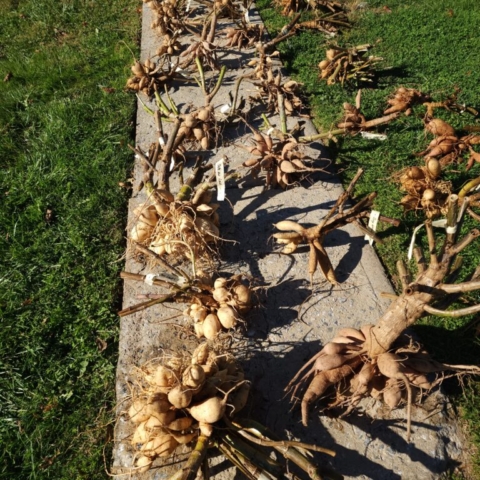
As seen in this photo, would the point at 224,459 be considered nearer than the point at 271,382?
Yes

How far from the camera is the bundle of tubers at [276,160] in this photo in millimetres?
2648

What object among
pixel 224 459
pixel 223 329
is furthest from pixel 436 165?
pixel 224 459

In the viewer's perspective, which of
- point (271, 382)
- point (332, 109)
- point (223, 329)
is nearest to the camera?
point (271, 382)

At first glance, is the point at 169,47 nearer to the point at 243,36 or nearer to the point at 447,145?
the point at 243,36

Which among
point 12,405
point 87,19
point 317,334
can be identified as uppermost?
point 87,19

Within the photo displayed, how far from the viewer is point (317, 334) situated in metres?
2.09

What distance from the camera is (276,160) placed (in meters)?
2.70

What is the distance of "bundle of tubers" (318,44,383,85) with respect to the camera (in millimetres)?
3533

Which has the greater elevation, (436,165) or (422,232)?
(436,165)

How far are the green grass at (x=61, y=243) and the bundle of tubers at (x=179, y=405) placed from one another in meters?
0.38

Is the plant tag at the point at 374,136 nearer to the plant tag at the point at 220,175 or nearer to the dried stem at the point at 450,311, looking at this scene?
the plant tag at the point at 220,175

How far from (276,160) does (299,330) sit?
112cm

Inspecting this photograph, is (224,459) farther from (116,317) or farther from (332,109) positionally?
(332,109)

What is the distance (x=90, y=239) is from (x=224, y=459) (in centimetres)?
156
